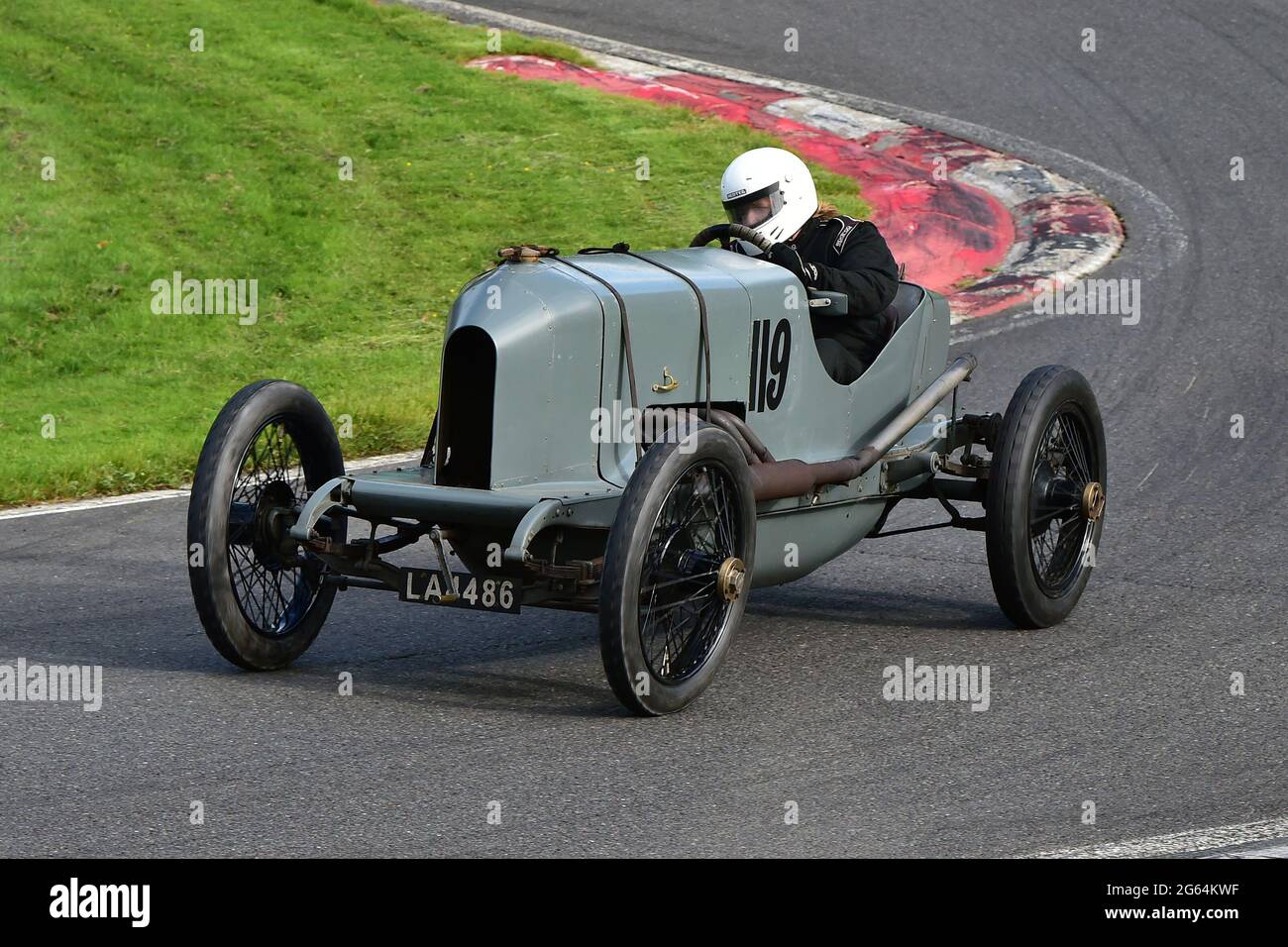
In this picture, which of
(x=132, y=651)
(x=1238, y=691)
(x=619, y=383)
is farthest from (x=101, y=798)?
(x=1238, y=691)

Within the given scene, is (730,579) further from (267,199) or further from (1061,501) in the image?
(267,199)

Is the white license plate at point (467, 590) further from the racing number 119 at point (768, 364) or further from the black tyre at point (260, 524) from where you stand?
the racing number 119 at point (768, 364)

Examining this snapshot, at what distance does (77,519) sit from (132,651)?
2.42 m

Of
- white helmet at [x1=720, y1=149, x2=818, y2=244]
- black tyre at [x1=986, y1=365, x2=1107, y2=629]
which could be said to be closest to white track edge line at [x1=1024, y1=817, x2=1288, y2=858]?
black tyre at [x1=986, y1=365, x2=1107, y2=629]

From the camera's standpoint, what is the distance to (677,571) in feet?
19.3

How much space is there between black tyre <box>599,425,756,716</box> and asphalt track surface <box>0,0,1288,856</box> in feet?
0.60

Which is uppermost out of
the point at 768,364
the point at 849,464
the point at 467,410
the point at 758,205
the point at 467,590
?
the point at 758,205

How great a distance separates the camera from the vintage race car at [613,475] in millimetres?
5719

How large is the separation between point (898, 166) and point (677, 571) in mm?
10337

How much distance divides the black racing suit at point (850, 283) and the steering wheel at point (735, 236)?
0.18 meters

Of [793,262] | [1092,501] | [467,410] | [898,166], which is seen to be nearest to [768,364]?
[793,262]

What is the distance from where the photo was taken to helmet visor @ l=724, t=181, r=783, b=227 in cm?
716

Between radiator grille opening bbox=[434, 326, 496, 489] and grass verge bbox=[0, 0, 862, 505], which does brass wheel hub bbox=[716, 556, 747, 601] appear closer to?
radiator grille opening bbox=[434, 326, 496, 489]

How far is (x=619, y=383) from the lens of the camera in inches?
240
